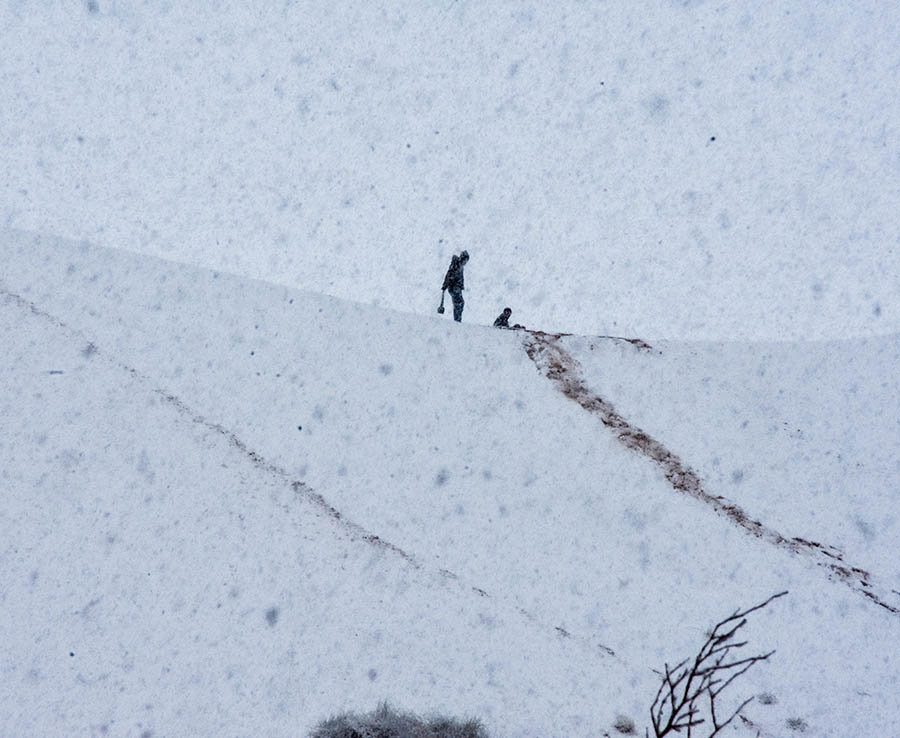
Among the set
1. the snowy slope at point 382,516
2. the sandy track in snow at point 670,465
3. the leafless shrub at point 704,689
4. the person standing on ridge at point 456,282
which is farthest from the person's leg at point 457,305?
the leafless shrub at point 704,689

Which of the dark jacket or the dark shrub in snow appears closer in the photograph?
the dark shrub in snow

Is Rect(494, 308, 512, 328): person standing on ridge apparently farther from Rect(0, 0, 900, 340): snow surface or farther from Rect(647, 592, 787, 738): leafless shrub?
Rect(647, 592, 787, 738): leafless shrub

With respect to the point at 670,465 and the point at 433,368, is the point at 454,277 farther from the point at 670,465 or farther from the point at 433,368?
the point at 670,465

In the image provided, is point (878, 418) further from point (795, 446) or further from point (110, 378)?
point (110, 378)

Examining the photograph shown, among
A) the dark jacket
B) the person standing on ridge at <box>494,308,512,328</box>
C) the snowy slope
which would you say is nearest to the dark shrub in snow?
the snowy slope

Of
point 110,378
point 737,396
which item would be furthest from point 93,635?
point 737,396

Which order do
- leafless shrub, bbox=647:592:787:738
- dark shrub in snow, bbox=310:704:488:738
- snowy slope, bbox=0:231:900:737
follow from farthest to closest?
snowy slope, bbox=0:231:900:737
dark shrub in snow, bbox=310:704:488:738
leafless shrub, bbox=647:592:787:738
